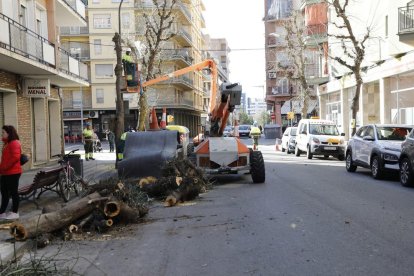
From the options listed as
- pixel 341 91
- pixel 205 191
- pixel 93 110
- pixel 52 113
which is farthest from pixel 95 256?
pixel 93 110

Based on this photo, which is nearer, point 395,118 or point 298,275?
point 298,275

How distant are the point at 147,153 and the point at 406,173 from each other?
6.71 m

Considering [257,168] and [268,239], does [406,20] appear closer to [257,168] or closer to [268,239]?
[257,168]

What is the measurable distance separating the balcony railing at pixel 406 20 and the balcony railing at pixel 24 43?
571 inches

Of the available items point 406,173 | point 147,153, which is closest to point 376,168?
point 406,173

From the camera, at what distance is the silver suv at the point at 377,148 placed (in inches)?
554

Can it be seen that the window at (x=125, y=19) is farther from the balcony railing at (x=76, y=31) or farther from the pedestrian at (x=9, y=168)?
the pedestrian at (x=9, y=168)

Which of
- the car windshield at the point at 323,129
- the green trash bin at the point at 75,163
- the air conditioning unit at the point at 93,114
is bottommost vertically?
the green trash bin at the point at 75,163

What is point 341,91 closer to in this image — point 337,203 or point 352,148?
point 352,148

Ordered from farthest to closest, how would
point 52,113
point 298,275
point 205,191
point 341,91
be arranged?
point 341,91 → point 52,113 → point 205,191 → point 298,275

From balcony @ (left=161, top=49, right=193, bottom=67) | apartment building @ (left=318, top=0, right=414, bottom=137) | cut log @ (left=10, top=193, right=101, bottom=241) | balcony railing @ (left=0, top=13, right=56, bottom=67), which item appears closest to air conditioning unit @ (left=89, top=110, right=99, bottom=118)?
balcony @ (left=161, top=49, right=193, bottom=67)

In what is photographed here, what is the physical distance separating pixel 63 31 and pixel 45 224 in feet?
197

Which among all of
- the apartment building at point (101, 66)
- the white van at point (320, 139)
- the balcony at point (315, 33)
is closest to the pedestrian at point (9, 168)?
the white van at point (320, 139)

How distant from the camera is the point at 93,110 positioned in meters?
62.3
